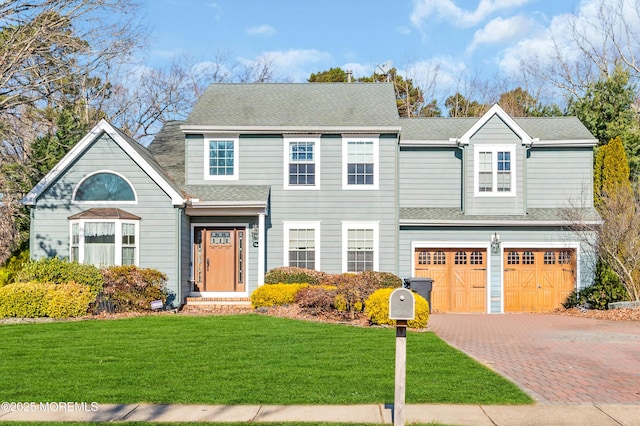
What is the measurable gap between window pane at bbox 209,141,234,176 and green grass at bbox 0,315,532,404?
7893mm

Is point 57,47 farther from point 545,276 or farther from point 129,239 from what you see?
point 545,276

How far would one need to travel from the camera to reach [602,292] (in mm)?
20812

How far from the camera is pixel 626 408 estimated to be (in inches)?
314

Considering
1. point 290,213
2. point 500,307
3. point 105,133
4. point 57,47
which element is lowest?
point 500,307

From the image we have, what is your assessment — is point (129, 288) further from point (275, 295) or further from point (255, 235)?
point (255, 235)

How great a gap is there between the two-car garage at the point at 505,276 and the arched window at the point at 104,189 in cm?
945

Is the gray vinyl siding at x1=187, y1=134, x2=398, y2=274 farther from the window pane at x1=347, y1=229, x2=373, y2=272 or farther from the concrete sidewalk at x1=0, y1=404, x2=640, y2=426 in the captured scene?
the concrete sidewalk at x1=0, y1=404, x2=640, y2=426

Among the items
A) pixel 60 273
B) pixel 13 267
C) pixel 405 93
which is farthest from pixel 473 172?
pixel 405 93

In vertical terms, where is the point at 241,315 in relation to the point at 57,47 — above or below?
below

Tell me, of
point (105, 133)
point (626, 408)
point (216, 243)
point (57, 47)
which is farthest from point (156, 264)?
point (626, 408)

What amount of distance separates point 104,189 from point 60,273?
314 cm

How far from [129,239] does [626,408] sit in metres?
14.9

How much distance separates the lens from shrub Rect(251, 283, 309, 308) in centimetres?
1859

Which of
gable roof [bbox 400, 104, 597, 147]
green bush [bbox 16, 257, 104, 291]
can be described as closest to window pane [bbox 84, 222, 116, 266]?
green bush [bbox 16, 257, 104, 291]
